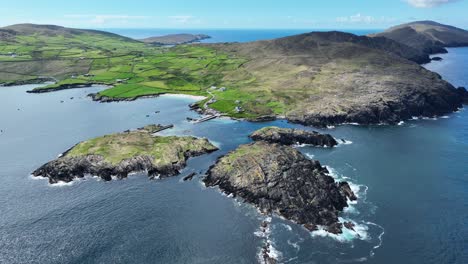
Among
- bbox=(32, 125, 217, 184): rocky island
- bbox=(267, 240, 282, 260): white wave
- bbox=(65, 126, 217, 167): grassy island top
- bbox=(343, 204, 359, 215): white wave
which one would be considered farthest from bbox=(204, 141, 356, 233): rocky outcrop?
bbox=(65, 126, 217, 167): grassy island top

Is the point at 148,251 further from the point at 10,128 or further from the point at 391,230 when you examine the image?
the point at 10,128

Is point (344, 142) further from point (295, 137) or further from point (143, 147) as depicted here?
point (143, 147)

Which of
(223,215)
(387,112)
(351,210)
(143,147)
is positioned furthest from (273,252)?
(387,112)

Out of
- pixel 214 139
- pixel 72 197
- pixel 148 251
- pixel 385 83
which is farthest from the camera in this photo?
pixel 385 83

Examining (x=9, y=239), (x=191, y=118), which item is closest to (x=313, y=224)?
(x=9, y=239)

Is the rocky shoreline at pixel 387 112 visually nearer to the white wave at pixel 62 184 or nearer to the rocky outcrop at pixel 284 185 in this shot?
the rocky outcrop at pixel 284 185
